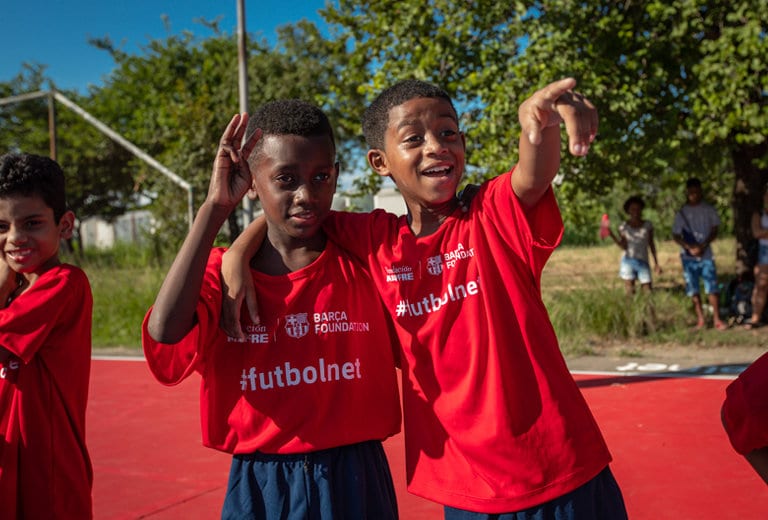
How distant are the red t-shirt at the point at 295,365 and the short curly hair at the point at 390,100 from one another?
1.43 feet

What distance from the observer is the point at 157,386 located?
759 centimetres

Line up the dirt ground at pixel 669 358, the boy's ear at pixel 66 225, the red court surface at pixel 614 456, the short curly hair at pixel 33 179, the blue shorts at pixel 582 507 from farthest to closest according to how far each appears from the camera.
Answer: the dirt ground at pixel 669 358, the red court surface at pixel 614 456, the boy's ear at pixel 66 225, the short curly hair at pixel 33 179, the blue shorts at pixel 582 507

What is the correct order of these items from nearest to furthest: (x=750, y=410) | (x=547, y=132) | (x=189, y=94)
Answer: (x=750, y=410)
(x=547, y=132)
(x=189, y=94)

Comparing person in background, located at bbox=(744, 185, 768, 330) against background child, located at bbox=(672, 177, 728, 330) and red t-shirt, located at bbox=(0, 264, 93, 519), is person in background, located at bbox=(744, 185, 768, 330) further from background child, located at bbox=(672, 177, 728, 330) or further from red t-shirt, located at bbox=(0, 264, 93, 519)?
red t-shirt, located at bbox=(0, 264, 93, 519)

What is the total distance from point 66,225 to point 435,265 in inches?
52.9

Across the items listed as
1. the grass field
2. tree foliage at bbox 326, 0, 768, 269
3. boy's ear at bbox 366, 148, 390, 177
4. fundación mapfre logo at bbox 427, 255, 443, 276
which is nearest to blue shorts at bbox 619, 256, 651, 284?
the grass field

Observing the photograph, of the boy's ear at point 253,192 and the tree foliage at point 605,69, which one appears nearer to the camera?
the boy's ear at point 253,192

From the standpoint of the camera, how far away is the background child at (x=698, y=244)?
8.73 m

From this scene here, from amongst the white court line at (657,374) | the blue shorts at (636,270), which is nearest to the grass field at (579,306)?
the blue shorts at (636,270)

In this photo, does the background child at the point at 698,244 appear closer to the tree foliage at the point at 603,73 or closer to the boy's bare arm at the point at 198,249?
the tree foliage at the point at 603,73

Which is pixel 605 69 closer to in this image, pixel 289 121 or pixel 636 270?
pixel 636 270

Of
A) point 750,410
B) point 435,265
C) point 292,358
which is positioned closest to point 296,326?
point 292,358

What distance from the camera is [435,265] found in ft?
7.02

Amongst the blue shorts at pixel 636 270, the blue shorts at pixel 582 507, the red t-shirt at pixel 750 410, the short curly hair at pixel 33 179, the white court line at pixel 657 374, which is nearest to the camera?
the red t-shirt at pixel 750 410
